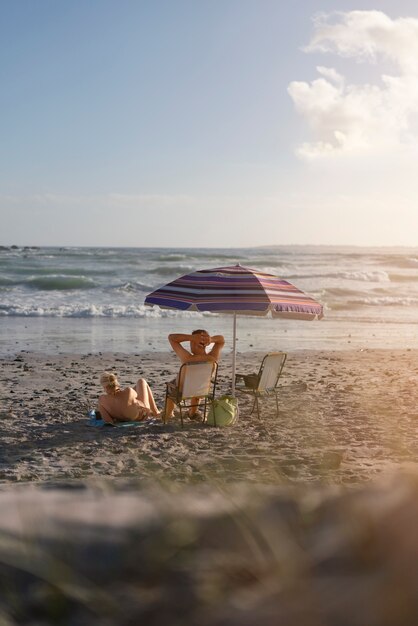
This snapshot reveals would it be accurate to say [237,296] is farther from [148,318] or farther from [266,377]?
[148,318]

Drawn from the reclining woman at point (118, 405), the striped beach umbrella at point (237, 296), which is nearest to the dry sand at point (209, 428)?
the reclining woman at point (118, 405)

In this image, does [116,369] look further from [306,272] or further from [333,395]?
[306,272]

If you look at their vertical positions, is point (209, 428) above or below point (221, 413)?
below

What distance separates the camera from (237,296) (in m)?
8.28

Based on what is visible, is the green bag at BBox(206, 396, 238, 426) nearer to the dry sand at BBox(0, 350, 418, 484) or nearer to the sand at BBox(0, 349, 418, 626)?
the dry sand at BBox(0, 350, 418, 484)

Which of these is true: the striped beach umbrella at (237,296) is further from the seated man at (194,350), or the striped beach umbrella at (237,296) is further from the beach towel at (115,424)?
the beach towel at (115,424)

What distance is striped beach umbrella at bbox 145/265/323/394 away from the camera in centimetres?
813

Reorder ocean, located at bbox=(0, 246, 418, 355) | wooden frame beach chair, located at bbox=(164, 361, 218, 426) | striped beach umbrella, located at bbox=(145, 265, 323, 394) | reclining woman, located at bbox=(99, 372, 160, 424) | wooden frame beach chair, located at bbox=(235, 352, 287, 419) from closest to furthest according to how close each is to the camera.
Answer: striped beach umbrella, located at bbox=(145, 265, 323, 394) → wooden frame beach chair, located at bbox=(164, 361, 218, 426) → reclining woman, located at bbox=(99, 372, 160, 424) → wooden frame beach chair, located at bbox=(235, 352, 287, 419) → ocean, located at bbox=(0, 246, 418, 355)

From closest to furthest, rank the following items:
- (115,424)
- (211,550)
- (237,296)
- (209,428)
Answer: (211,550) < (237,296) < (115,424) < (209,428)

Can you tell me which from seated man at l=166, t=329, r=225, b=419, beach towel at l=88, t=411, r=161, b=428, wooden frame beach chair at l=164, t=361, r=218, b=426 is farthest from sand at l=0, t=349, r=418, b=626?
seated man at l=166, t=329, r=225, b=419

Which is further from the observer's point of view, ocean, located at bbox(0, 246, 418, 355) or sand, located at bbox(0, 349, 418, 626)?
ocean, located at bbox(0, 246, 418, 355)

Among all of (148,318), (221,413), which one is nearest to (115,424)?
(221,413)

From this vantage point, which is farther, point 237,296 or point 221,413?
point 221,413

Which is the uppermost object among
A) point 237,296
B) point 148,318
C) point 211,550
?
point 211,550
